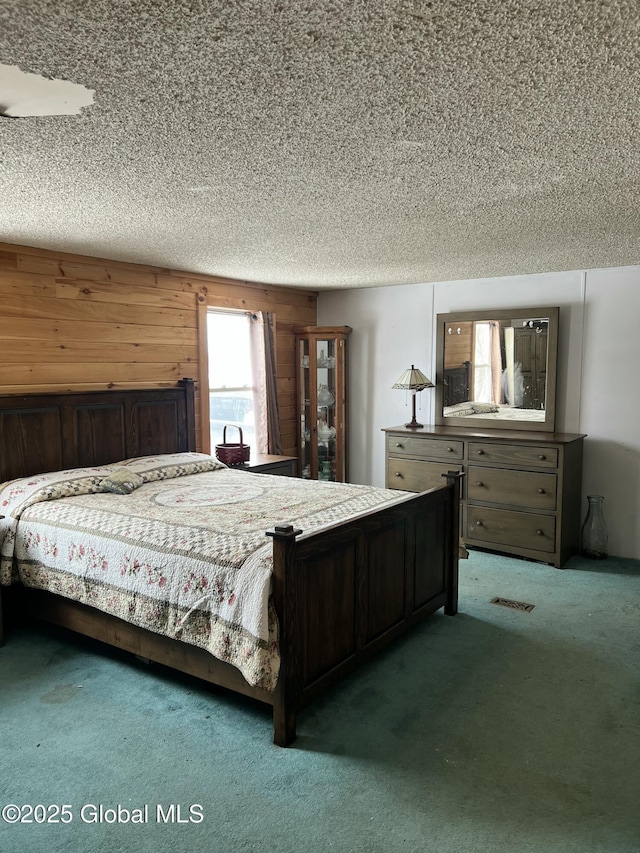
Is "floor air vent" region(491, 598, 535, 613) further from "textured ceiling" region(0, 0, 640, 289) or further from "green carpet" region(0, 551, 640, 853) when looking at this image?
"textured ceiling" region(0, 0, 640, 289)

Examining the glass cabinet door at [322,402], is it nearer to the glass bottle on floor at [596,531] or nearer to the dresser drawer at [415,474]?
the dresser drawer at [415,474]

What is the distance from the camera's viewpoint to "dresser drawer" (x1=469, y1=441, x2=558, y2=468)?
14.7 feet

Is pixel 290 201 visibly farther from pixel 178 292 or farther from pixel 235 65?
pixel 178 292

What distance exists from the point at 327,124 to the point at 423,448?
3481 mm

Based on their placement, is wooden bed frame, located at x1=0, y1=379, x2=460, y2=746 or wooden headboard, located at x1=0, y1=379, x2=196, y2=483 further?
wooden headboard, located at x1=0, y1=379, x2=196, y2=483

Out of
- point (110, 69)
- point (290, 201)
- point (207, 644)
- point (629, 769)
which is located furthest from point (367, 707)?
point (110, 69)

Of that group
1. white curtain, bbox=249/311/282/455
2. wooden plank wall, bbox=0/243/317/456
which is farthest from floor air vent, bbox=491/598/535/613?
wooden plank wall, bbox=0/243/317/456

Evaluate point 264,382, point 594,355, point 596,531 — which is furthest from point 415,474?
point 594,355

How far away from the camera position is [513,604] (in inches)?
150

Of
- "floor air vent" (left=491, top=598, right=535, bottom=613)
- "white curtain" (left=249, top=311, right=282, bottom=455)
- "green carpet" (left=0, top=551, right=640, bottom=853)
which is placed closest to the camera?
"green carpet" (left=0, top=551, right=640, bottom=853)

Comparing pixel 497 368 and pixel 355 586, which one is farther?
pixel 497 368

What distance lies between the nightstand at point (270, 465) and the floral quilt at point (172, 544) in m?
0.71

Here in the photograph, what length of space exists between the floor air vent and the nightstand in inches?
74.6

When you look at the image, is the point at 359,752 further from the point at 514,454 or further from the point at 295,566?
the point at 514,454
